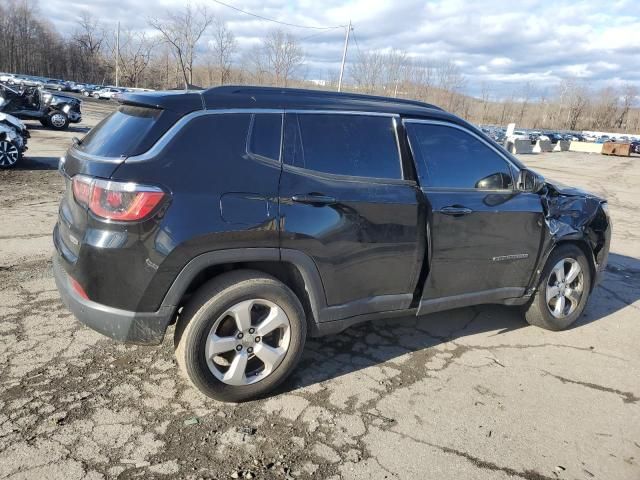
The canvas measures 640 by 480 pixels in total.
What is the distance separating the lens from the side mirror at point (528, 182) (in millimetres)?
4152

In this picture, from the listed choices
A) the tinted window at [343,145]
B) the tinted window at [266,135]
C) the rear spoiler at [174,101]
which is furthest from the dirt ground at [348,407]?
the rear spoiler at [174,101]

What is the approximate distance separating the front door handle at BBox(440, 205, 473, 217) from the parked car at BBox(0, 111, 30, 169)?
10.3m

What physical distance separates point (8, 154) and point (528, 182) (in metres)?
10.6

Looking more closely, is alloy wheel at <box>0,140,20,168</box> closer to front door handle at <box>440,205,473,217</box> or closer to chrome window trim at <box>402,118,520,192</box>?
chrome window trim at <box>402,118,520,192</box>

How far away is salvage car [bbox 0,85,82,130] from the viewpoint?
59.1 ft

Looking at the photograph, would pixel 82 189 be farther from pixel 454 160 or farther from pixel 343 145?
pixel 454 160

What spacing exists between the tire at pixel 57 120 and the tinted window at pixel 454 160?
1937cm

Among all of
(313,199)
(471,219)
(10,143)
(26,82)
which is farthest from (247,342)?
(26,82)

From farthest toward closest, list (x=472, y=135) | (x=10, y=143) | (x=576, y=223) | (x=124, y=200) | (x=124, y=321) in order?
(x=10, y=143) < (x=576, y=223) < (x=472, y=135) < (x=124, y=321) < (x=124, y=200)

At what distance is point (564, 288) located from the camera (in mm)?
4637

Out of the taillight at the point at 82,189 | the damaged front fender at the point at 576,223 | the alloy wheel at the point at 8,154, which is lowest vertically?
the alloy wheel at the point at 8,154

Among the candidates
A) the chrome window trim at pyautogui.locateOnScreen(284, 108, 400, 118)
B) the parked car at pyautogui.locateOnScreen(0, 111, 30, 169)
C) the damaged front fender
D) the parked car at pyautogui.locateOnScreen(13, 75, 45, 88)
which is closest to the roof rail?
the chrome window trim at pyautogui.locateOnScreen(284, 108, 400, 118)

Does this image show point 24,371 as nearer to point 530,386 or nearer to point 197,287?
point 197,287

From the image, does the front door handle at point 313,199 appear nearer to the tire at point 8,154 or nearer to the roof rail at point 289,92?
the roof rail at point 289,92
